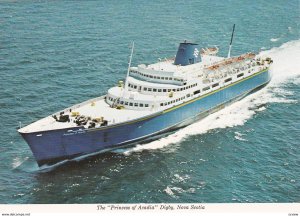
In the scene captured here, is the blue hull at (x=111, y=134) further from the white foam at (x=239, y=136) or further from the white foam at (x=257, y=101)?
the white foam at (x=239, y=136)

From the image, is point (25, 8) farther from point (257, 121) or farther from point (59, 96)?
point (257, 121)

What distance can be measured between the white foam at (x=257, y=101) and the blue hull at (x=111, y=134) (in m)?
1.22

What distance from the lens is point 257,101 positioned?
7062 cm

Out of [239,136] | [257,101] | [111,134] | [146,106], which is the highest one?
[257,101]

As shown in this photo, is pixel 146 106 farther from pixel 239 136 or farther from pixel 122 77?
pixel 122 77

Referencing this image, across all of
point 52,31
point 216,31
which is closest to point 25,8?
point 52,31

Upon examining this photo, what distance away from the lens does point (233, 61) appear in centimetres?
7156

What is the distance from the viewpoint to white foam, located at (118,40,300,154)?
58.0 metres

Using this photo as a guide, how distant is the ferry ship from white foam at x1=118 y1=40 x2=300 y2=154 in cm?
110

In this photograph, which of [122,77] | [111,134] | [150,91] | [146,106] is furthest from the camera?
[122,77]

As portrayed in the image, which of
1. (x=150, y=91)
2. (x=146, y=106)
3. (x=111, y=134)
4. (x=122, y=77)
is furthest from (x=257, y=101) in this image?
(x=111, y=134)

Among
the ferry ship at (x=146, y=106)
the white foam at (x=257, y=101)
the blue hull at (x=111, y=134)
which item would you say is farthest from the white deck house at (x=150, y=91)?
the white foam at (x=257, y=101)

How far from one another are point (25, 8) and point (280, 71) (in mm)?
63362

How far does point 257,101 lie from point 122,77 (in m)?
22.0
